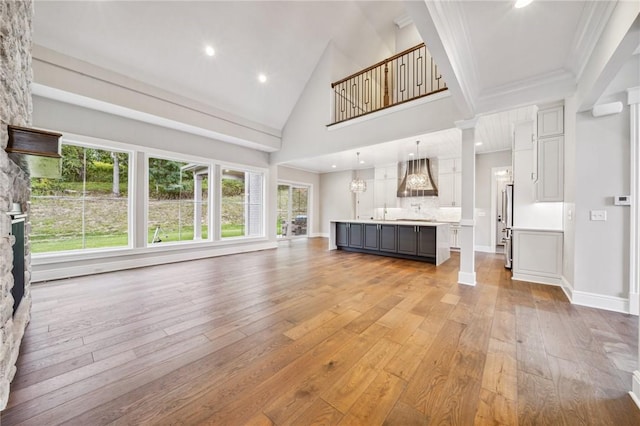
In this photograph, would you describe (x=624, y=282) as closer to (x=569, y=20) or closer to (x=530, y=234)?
(x=530, y=234)

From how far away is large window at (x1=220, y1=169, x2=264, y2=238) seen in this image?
6.46 meters

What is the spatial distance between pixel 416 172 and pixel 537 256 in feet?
14.2

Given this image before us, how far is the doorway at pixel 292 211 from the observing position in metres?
9.23

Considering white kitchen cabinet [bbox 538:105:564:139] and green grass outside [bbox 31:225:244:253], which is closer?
white kitchen cabinet [bbox 538:105:564:139]

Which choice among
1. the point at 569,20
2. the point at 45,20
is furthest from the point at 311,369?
the point at 45,20

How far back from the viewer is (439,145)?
611cm

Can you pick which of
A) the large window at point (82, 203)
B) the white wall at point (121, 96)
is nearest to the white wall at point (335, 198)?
the white wall at point (121, 96)

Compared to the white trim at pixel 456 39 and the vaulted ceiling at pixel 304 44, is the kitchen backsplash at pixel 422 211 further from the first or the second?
the white trim at pixel 456 39

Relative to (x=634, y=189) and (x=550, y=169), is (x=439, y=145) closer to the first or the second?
(x=550, y=169)

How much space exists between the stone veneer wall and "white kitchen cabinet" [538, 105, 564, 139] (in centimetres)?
554

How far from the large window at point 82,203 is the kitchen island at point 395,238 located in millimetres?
4878

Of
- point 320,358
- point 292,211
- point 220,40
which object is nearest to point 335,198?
point 292,211

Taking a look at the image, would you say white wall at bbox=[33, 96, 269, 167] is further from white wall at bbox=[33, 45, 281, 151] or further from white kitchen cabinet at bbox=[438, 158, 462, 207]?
A: white kitchen cabinet at bbox=[438, 158, 462, 207]

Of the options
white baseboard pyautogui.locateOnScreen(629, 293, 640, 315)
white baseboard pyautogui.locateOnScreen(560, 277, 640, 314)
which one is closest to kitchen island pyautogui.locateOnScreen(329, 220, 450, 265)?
white baseboard pyautogui.locateOnScreen(560, 277, 640, 314)
